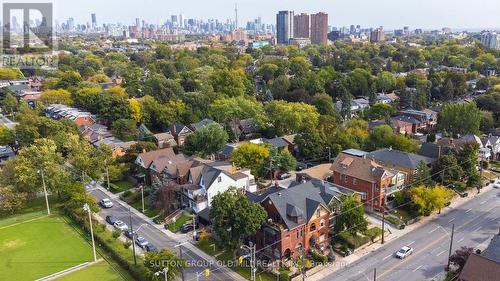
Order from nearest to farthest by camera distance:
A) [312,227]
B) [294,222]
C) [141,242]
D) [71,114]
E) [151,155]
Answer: [294,222] → [312,227] → [141,242] → [151,155] → [71,114]

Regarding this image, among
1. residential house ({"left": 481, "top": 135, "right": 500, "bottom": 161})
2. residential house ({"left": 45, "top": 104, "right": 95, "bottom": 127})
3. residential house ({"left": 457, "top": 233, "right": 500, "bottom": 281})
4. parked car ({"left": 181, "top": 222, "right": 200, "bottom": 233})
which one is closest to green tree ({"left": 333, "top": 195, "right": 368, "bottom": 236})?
residential house ({"left": 457, "top": 233, "right": 500, "bottom": 281})

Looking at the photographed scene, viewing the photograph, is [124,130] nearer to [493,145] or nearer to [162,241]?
[162,241]

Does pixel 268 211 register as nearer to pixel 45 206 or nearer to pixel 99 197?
pixel 99 197

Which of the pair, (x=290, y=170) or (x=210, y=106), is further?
(x=210, y=106)

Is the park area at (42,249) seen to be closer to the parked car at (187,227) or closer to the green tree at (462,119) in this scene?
the parked car at (187,227)

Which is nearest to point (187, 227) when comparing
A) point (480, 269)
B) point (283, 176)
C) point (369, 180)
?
point (283, 176)

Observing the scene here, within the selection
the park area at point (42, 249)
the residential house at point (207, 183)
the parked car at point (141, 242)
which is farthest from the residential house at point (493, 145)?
the park area at point (42, 249)

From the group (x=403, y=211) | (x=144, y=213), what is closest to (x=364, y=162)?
(x=403, y=211)
